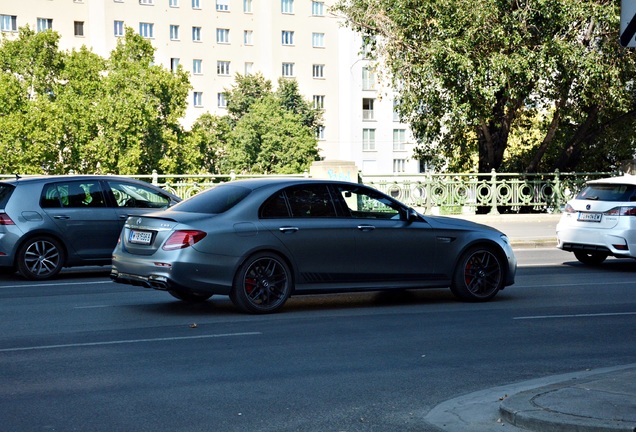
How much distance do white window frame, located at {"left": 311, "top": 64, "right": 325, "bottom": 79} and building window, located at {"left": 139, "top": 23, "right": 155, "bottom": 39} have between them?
726 inches

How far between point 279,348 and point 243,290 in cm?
216

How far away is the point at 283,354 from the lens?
904 cm

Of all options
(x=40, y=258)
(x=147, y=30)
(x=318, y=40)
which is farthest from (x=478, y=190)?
(x=318, y=40)

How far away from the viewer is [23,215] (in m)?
15.6

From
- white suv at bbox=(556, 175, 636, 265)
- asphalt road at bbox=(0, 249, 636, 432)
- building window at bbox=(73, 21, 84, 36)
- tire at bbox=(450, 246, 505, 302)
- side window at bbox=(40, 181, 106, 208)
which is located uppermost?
building window at bbox=(73, 21, 84, 36)

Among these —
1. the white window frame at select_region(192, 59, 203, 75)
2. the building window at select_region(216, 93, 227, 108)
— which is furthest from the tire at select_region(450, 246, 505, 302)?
the building window at select_region(216, 93, 227, 108)

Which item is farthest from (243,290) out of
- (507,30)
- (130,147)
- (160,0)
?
(160,0)

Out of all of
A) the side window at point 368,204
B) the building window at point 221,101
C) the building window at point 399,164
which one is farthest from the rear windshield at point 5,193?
the building window at point 399,164

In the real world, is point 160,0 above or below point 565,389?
above

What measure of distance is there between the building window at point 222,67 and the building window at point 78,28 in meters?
14.9

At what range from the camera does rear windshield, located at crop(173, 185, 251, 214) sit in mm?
11680

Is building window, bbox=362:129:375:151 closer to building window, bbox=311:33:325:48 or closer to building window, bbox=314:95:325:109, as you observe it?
building window, bbox=314:95:325:109

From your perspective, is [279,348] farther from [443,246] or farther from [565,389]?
[443,246]

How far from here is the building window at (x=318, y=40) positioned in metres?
112
